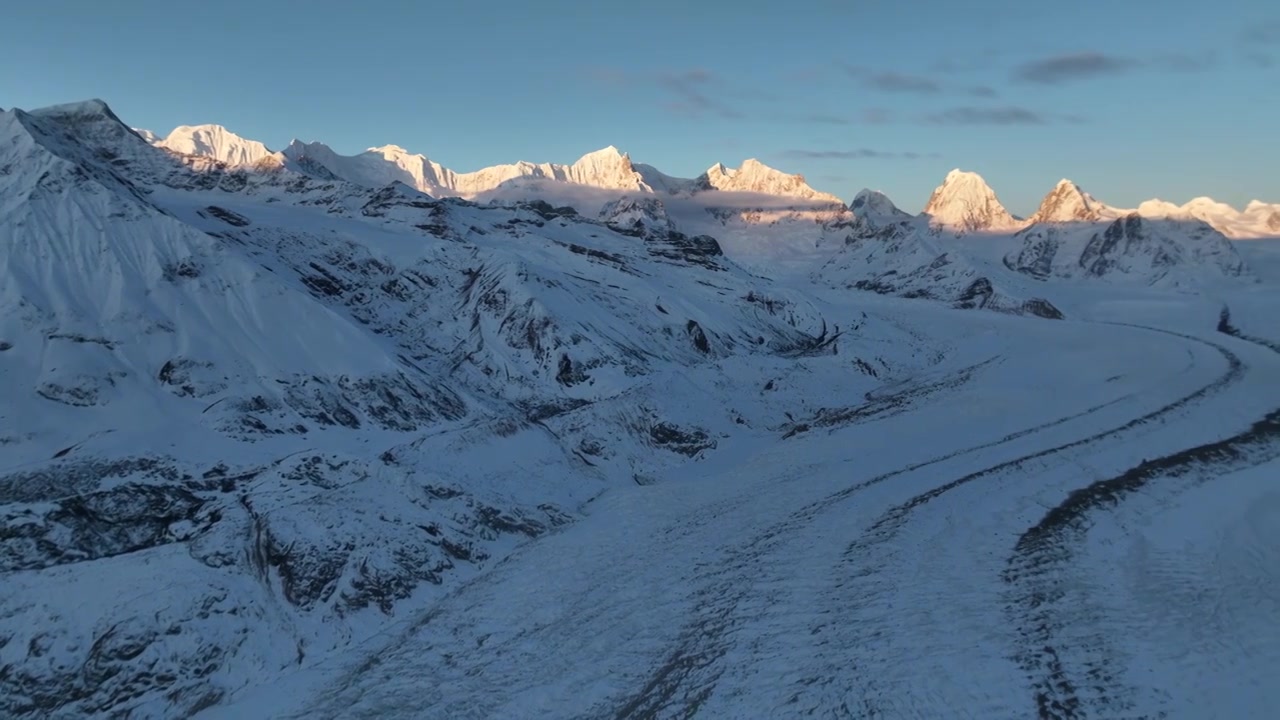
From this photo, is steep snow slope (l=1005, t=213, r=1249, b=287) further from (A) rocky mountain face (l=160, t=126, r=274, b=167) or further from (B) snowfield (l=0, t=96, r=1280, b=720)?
(A) rocky mountain face (l=160, t=126, r=274, b=167)

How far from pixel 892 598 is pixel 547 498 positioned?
1760 cm

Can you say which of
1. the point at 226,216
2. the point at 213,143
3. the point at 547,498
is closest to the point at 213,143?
the point at 213,143

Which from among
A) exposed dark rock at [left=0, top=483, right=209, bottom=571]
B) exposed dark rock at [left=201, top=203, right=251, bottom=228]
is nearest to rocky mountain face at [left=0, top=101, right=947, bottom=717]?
exposed dark rock at [left=0, top=483, right=209, bottom=571]

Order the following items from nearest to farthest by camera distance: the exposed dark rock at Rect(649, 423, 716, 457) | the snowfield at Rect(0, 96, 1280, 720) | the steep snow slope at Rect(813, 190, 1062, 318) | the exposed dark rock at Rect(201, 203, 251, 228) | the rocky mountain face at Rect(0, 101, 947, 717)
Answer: the snowfield at Rect(0, 96, 1280, 720) → the rocky mountain face at Rect(0, 101, 947, 717) → the exposed dark rock at Rect(649, 423, 716, 457) → the exposed dark rock at Rect(201, 203, 251, 228) → the steep snow slope at Rect(813, 190, 1062, 318)

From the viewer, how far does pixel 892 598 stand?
2344cm

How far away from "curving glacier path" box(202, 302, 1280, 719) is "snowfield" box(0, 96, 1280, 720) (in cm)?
13

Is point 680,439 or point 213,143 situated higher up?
point 213,143

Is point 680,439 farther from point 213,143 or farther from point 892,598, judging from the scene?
point 213,143

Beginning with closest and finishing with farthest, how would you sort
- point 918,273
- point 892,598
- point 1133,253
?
point 892,598 → point 918,273 → point 1133,253

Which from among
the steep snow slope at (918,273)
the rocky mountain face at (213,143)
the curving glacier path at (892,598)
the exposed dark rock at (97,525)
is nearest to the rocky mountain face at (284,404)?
the exposed dark rock at (97,525)

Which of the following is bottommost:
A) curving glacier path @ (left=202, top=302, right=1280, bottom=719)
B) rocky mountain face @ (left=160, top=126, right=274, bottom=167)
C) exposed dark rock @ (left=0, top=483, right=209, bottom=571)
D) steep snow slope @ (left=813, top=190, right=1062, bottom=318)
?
curving glacier path @ (left=202, top=302, right=1280, bottom=719)

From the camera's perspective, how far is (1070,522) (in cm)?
2844

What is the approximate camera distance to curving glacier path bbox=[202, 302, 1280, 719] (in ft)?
63.8

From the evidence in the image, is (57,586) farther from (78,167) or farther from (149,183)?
(149,183)
